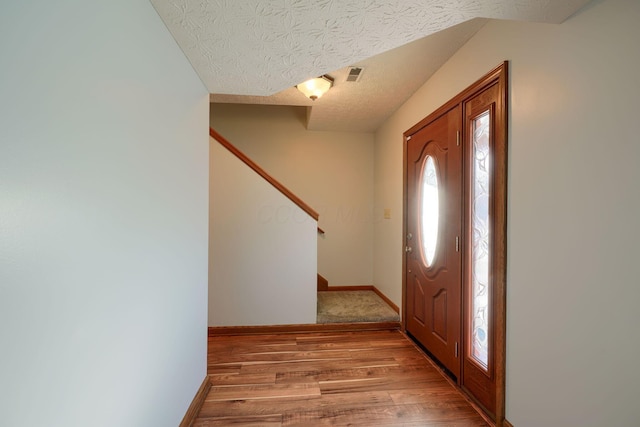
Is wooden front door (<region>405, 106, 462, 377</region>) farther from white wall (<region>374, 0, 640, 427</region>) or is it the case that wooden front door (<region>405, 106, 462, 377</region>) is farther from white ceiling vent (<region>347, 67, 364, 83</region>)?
white ceiling vent (<region>347, 67, 364, 83</region>)

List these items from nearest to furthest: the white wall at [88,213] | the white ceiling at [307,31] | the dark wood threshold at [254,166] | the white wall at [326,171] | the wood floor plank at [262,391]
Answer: the white wall at [88,213] → the white ceiling at [307,31] → the wood floor plank at [262,391] → the dark wood threshold at [254,166] → the white wall at [326,171]

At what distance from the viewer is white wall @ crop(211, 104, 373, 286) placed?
3.66 m

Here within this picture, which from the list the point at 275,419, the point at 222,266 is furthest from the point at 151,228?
the point at 222,266

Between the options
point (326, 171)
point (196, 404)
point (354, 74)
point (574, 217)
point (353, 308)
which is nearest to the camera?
point (574, 217)

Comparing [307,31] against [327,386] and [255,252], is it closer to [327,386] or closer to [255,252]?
[255,252]

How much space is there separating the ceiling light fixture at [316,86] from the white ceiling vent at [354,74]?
0.54 ft

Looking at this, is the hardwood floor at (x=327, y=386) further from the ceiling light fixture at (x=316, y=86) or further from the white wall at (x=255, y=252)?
the ceiling light fixture at (x=316, y=86)

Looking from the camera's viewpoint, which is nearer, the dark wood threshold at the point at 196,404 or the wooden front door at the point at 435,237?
the dark wood threshold at the point at 196,404

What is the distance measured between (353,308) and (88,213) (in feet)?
8.89

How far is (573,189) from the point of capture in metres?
1.10

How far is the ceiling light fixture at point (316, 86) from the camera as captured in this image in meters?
2.22

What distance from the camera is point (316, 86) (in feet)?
7.43

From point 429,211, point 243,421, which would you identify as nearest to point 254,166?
point 429,211

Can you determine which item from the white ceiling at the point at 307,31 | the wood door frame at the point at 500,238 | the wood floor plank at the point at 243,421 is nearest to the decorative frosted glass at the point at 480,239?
the wood door frame at the point at 500,238
